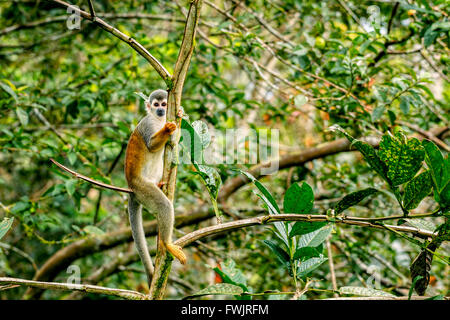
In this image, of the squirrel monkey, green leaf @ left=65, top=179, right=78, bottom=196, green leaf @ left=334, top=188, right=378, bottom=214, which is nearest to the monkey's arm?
the squirrel monkey

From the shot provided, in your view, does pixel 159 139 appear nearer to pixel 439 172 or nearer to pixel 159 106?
pixel 159 106

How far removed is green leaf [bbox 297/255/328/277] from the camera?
3.21ft

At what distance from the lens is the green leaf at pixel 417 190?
2.67 feet

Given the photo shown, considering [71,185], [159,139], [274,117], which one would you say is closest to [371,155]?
[159,139]

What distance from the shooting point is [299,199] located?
90cm

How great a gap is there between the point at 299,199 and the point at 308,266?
9.2 inches

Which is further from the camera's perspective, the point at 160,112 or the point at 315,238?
the point at 160,112

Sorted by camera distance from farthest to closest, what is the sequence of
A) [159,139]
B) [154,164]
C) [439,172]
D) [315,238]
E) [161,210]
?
1. [154,164]
2. [159,139]
3. [161,210]
4. [315,238]
5. [439,172]

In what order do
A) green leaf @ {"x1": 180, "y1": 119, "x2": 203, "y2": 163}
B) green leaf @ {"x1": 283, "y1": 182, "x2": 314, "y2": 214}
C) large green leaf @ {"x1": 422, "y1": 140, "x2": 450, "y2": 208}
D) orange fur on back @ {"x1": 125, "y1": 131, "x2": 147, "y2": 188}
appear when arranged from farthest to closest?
orange fur on back @ {"x1": 125, "y1": 131, "x2": 147, "y2": 188} → green leaf @ {"x1": 180, "y1": 119, "x2": 203, "y2": 163} → green leaf @ {"x1": 283, "y1": 182, "x2": 314, "y2": 214} → large green leaf @ {"x1": 422, "y1": 140, "x2": 450, "y2": 208}

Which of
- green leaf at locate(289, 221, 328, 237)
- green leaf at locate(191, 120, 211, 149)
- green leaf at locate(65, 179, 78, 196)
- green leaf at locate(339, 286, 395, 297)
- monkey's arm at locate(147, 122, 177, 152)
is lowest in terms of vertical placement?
green leaf at locate(339, 286, 395, 297)

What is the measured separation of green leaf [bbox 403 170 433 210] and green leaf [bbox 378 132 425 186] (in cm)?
2

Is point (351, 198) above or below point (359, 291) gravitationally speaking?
above

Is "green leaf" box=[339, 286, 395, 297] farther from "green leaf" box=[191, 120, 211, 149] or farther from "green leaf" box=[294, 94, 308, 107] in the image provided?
"green leaf" box=[294, 94, 308, 107]

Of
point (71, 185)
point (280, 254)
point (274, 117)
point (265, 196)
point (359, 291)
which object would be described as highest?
point (274, 117)
